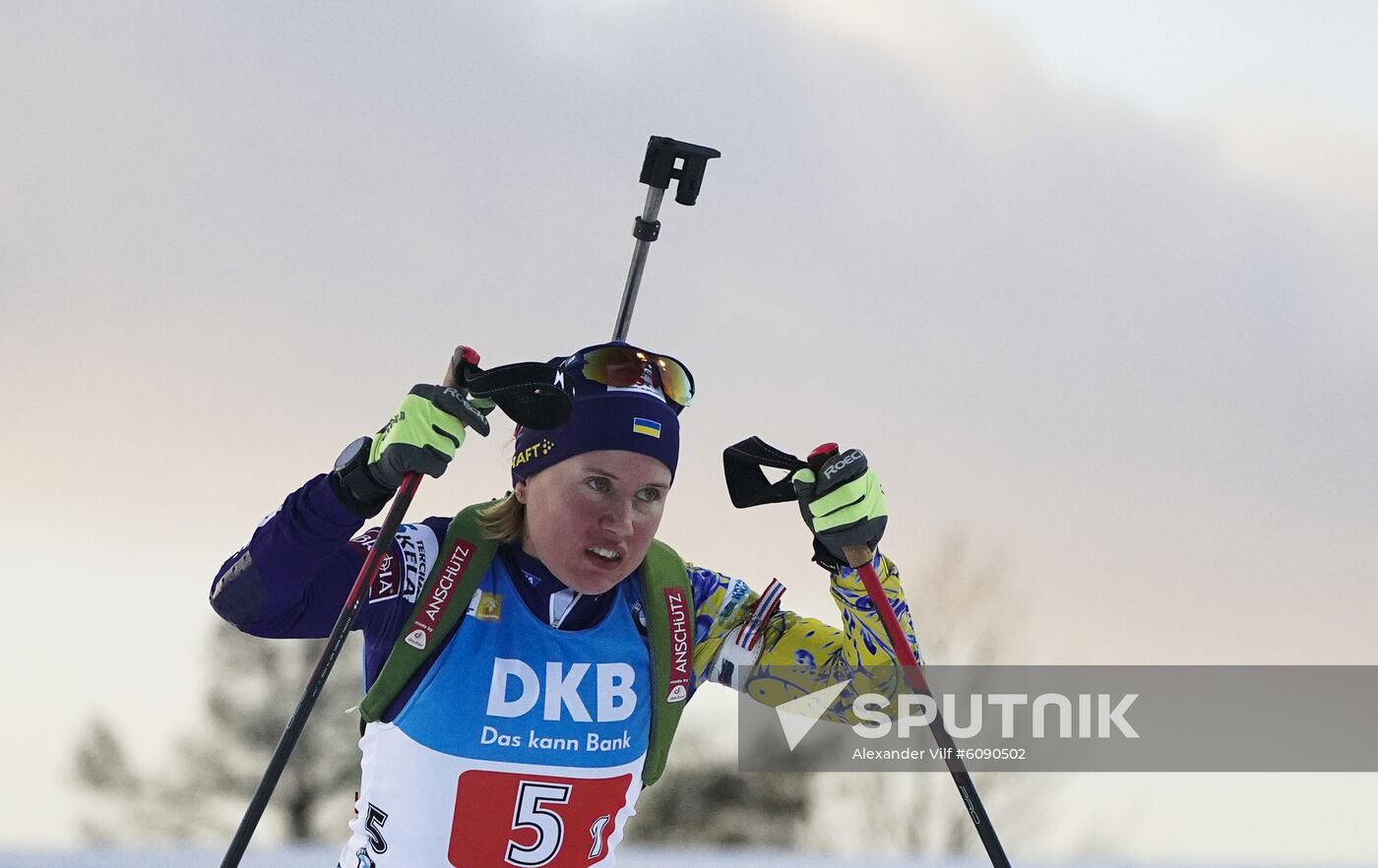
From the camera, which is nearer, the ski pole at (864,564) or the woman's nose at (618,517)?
the woman's nose at (618,517)

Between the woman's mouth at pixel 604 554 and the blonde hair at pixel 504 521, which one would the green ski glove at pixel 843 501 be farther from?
the blonde hair at pixel 504 521

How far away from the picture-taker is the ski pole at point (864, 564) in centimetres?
380

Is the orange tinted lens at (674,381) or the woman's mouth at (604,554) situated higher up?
the orange tinted lens at (674,381)

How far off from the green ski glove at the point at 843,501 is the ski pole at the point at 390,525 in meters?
0.68

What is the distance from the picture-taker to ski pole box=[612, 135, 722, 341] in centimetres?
467

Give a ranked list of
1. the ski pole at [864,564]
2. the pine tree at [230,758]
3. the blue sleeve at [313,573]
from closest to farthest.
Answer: the blue sleeve at [313,573], the ski pole at [864,564], the pine tree at [230,758]

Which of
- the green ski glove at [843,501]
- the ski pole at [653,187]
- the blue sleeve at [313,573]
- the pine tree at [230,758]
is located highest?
the pine tree at [230,758]

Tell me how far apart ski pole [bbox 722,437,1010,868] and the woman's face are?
0.26 m

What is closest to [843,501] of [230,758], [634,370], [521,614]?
[634,370]

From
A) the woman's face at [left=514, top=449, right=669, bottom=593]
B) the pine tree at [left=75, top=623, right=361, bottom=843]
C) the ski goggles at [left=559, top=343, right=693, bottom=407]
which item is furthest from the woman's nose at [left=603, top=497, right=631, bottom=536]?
the pine tree at [left=75, top=623, right=361, bottom=843]

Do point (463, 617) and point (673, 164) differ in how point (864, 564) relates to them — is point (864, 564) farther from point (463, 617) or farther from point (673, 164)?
point (673, 164)

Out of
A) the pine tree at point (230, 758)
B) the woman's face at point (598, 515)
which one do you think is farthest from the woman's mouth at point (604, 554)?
the pine tree at point (230, 758)

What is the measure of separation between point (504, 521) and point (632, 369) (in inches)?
21.9

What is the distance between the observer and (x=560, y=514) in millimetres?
3676
